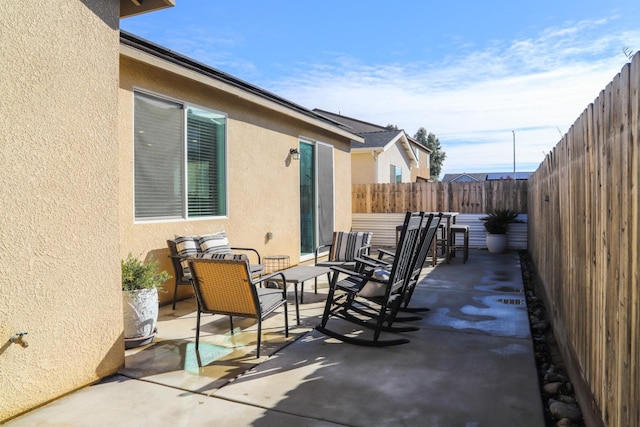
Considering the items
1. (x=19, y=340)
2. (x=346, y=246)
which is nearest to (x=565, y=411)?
(x=19, y=340)

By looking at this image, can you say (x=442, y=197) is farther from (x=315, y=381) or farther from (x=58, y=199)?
(x=58, y=199)

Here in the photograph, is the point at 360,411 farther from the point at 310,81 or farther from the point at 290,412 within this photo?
the point at 310,81

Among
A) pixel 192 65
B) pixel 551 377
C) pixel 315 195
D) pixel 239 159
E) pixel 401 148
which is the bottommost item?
pixel 551 377

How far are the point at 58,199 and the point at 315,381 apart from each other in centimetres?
229

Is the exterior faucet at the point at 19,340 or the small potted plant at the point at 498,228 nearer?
the exterior faucet at the point at 19,340

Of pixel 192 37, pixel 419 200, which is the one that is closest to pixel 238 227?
pixel 192 37

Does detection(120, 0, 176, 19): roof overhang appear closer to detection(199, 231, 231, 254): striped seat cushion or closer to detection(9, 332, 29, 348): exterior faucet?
detection(9, 332, 29, 348): exterior faucet

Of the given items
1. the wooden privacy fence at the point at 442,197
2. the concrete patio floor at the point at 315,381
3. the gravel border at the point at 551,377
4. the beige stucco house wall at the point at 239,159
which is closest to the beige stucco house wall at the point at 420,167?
the wooden privacy fence at the point at 442,197

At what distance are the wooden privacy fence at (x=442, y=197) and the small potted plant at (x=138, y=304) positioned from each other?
10.4m

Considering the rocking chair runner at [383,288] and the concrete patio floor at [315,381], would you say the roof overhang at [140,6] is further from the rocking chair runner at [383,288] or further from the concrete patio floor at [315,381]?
the concrete patio floor at [315,381]

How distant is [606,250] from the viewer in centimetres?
217

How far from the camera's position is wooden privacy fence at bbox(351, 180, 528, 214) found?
41.3 ft

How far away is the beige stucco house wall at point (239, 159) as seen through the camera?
5.42 meters

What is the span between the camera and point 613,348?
2018 mm
